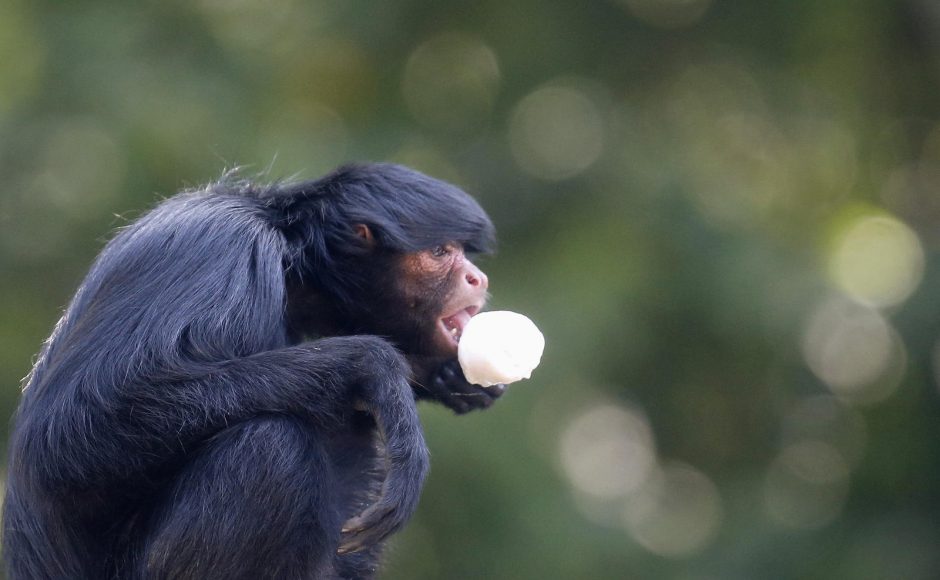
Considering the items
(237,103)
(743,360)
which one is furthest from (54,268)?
(743,360)

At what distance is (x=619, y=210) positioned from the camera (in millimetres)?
15398

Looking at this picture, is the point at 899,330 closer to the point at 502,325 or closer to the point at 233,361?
the point at 502,325

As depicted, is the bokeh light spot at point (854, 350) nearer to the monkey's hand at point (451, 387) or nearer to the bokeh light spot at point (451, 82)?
the bokeh light spot at point (451, 82)

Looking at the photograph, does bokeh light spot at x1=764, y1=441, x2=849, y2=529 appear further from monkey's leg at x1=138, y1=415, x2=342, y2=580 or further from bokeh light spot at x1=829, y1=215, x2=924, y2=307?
monkey's leg at x1=138, y1=415, x2=342, y2=580

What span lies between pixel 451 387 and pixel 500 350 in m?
0.62

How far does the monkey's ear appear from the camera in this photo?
6.70 m

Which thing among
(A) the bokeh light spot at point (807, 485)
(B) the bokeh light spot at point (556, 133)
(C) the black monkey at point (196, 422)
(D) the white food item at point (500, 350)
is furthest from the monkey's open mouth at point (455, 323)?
(A) the bokeh light spot at point (807, 485)

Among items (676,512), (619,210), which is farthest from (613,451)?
(619,210)

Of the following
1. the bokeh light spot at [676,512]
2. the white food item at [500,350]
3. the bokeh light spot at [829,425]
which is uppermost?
the white food item at [500,350]

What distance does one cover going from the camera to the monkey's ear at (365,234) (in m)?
6.70

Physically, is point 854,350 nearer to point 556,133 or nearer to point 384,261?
point 556,133

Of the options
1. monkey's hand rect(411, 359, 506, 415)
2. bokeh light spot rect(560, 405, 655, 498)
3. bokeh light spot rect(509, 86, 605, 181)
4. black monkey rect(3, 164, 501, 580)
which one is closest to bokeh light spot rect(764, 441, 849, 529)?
bokeh light spot rect(560, 405, 655, 498)

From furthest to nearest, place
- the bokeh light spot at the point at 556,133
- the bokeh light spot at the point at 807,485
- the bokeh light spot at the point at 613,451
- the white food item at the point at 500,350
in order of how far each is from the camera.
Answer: the bokeh light spot at the point at 556,133 < the bokeh light spot at the point at 613,451 < the bokeh light spot at the point at 807,485 < the white food item at the point at 500,350

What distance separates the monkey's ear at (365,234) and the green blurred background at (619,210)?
6.26 metres
